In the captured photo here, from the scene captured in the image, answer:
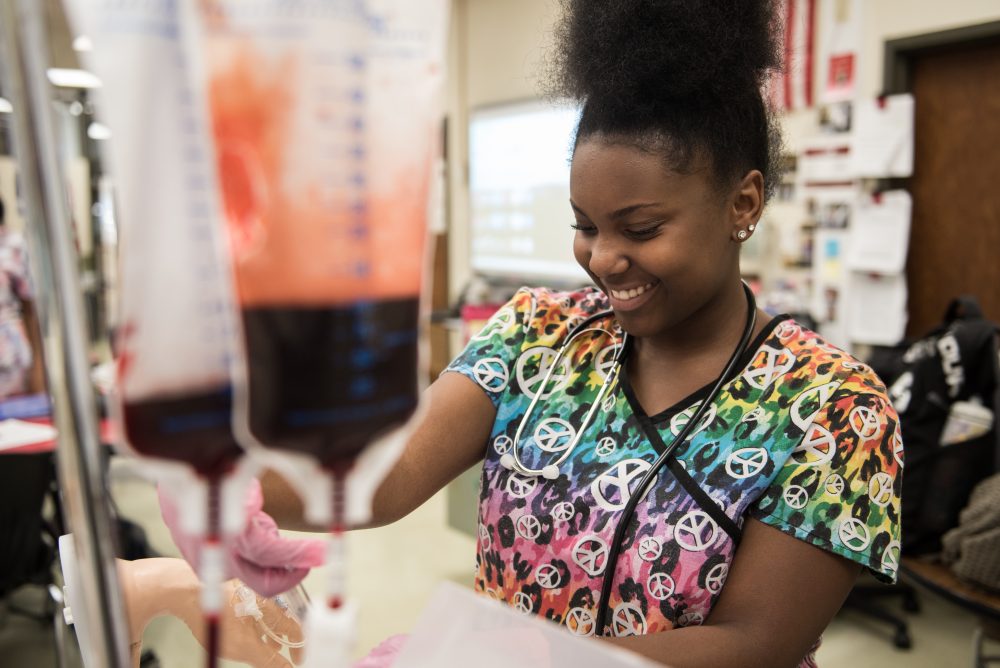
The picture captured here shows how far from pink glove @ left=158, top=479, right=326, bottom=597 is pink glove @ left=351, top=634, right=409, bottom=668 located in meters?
0.07

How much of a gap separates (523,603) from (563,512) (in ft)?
0.43

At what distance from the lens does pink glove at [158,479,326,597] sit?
0.51 meters

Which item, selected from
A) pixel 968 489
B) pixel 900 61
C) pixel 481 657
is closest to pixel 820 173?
pixel 900 61

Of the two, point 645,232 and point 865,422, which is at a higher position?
→ point 645,232

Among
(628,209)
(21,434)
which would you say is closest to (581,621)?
(628,209)

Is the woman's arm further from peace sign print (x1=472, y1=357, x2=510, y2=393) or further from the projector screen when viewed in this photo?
the projector screen

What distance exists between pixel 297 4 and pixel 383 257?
3.9 inches

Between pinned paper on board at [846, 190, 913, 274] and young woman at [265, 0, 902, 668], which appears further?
pinned paper on board at [846, 190, 913, 274]

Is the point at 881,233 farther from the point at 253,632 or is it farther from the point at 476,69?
the point at 253,632

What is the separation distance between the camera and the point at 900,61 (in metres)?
3.45

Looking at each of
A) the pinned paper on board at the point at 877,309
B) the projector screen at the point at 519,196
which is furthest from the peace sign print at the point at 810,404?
the projector screen at the point at 519,196

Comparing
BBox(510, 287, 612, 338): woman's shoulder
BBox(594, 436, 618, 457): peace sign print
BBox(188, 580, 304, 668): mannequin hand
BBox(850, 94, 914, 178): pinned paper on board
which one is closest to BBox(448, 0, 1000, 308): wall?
BBox(850, 94, 914, 178): pinned paper on board

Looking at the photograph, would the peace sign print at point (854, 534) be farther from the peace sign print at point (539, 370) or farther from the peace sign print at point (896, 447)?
the peace sign print at point (539, 370)

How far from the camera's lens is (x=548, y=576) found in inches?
38.0
